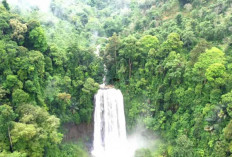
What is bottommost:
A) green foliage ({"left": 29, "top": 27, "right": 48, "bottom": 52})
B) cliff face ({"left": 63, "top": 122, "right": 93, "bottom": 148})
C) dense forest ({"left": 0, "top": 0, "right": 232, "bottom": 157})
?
cliff face ({"left": 63, "top": 122, "right": 93, "bottom": 148})

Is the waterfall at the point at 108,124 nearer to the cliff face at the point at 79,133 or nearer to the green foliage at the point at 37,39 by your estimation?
the cliff face at the point at 79,133

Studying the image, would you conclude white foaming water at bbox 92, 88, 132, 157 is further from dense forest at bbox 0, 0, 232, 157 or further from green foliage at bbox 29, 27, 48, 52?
green foliage at bbox 29, 27, 48, 52

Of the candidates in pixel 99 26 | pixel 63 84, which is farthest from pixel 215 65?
pixel 99 26

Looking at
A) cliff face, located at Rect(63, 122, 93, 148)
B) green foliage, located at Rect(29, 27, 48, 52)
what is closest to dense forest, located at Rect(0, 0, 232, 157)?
green foliage, located at Rect(29, 27, 48, 52)

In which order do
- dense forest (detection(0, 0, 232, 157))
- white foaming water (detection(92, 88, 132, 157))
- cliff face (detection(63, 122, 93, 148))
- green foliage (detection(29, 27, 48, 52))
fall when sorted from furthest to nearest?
white foaming water (detection(92, 88, 132, 157)) → cliff face (detection(63, 122, 93, 148)) → green foliage (detection(29, 27, 48, 52)) → dense forest (detection(0, 0, 232, 157))

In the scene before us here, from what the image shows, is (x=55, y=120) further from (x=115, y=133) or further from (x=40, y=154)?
(x=115, y=133)

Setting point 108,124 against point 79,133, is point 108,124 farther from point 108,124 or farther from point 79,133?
point 79,133
